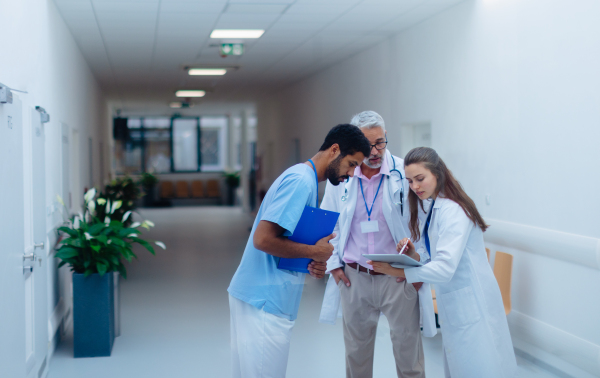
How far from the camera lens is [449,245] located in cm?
214

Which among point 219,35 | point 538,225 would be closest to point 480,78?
point 538,225

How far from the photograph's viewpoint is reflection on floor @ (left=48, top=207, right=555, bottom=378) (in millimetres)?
3747

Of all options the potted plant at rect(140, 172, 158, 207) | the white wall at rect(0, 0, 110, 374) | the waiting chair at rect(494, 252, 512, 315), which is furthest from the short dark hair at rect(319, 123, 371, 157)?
the potted plant at rect(140, 172, 158, 207)

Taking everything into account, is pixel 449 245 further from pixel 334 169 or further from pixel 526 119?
pixel 526 119

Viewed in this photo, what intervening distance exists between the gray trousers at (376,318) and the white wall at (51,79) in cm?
210

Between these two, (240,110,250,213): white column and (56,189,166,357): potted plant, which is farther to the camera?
(240,110,250,213): white column

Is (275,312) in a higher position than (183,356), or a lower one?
higher

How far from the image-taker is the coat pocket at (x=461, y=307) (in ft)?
7.12

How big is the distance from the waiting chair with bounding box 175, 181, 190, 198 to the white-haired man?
16.5m

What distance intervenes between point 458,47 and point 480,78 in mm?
445

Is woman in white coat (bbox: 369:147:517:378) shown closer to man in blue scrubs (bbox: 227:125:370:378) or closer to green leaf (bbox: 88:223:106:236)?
man in blue scrubs (bbox: 227:125:370:378)

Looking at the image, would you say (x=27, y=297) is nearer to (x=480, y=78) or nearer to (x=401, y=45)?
(x=480, y=78)

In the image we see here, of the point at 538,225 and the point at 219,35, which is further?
the point at 219,35

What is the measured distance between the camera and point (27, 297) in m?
3.34
